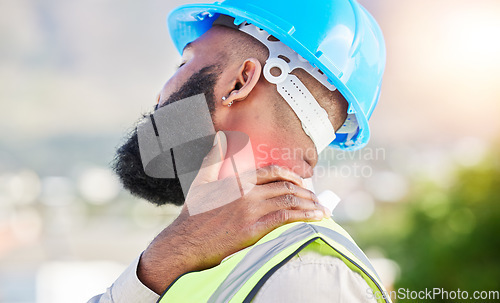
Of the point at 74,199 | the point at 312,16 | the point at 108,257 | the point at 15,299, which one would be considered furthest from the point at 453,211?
the point at 74,199

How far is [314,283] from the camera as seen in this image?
1133 millimetres

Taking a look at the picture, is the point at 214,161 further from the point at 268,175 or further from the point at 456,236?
the point at 456,236

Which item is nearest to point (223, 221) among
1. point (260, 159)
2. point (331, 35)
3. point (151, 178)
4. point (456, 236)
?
point (260, 159)

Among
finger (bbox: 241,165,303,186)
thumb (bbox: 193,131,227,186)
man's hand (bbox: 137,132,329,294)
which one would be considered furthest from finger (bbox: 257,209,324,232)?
thumb (bbox: 193,131,227,186)

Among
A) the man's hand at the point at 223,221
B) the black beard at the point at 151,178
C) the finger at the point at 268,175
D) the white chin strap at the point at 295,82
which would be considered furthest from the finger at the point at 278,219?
the black beard at the point at 151,178

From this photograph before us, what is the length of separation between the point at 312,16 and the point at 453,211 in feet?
26.2

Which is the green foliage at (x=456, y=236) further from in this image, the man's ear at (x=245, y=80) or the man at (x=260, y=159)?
the man's ear at (x=245, y=80)

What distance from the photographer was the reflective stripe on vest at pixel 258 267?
115 cm

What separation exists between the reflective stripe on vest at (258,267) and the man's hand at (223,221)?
7 centimetres

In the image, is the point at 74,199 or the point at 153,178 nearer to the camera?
the point at 153,178

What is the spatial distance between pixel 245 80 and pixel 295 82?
0.59ft

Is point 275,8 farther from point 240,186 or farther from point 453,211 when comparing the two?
point 453,211

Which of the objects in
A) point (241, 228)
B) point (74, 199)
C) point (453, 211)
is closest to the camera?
point (241, 228)

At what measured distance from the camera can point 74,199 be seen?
2992 centimetres
